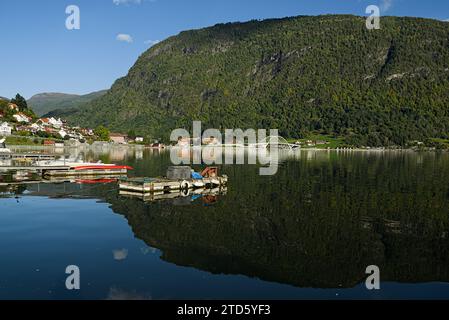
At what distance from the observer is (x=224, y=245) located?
35312mm

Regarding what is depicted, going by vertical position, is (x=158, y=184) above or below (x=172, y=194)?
above

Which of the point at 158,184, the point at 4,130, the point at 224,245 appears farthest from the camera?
the point at 4,130

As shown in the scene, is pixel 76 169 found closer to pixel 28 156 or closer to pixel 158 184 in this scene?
pixel 158 184

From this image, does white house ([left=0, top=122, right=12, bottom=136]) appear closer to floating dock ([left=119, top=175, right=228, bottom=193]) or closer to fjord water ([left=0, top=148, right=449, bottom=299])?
fjord water ([left=0, top=148, right=449, bottom=299])

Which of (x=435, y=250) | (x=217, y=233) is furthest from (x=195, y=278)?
(x=435, y=250)

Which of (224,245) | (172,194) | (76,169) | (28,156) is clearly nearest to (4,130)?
(28,156)

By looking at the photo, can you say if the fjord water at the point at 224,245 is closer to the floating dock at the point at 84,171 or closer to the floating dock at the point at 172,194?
the floating dock at the point at 172,194

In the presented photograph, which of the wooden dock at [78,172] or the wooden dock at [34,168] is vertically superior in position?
the wooden dock at [34,168]

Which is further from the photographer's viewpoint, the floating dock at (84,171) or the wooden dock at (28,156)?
the wooden dock at (28,156)

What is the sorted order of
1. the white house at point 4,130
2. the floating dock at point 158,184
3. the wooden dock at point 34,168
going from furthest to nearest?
the white house at point 4,130, the wooden dock at point 34,168, the floating dock at point 158,184

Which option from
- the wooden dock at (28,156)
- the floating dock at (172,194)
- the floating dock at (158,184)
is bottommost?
the floating dock at (172,194)

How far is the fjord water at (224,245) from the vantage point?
26.2m

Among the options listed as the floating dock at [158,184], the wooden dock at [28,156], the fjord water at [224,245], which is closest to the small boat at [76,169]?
the fjord water at [224,245]
